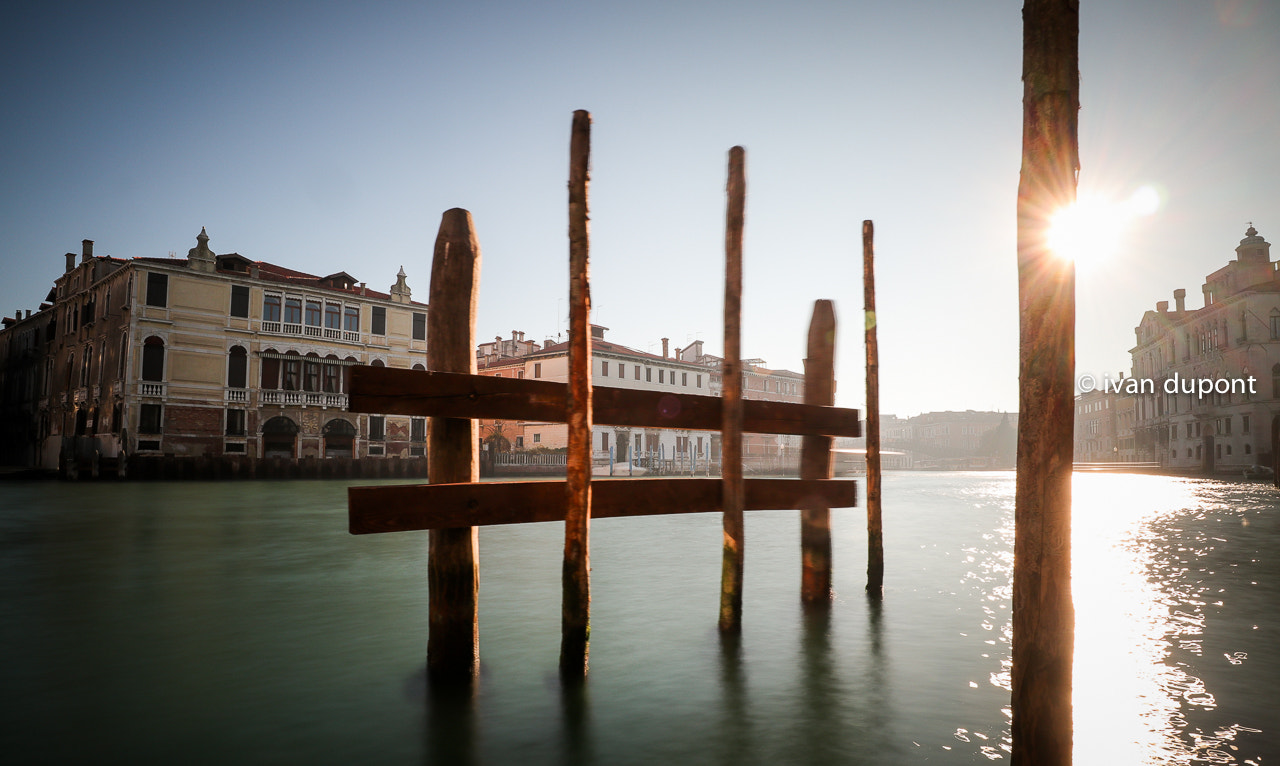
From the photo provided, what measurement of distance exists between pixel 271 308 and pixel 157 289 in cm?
516

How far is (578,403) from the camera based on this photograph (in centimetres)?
424

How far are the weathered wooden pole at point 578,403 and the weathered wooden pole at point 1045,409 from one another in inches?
87.0

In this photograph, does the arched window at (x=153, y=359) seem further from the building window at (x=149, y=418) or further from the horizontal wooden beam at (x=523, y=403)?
the horizontal wooden beam at (x=523, y=403)

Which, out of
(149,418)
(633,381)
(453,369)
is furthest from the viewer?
(633,381)

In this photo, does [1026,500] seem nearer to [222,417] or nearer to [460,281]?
[460,281]

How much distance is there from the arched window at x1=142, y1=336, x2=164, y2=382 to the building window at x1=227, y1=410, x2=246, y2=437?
341 cm

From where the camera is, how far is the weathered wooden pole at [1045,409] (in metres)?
2.59

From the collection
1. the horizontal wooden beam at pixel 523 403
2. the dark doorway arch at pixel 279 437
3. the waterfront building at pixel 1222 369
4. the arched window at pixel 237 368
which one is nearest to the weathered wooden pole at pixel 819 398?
the horizontal wooden beam at pixel 523 403

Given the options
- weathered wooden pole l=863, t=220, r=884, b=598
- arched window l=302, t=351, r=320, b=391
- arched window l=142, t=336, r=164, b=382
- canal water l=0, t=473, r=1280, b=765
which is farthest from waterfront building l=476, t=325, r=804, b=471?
weathered wooden pole l=863, t=220, r=884, b=598

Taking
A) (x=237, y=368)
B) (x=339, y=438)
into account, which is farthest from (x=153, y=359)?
(x=339, y=438)

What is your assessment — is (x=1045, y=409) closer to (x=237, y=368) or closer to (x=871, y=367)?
(x=871, y=367)

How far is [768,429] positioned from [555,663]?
237 cm

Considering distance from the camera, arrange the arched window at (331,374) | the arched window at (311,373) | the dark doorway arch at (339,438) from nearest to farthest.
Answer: the arched window at (311,373)
the dark doorway arch at (339,438)
the arched window at (331,374)

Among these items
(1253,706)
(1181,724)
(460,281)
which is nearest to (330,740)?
(460,281)
